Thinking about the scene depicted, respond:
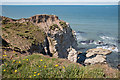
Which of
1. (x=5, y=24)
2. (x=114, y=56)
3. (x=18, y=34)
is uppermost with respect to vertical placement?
(x=5, y=24)

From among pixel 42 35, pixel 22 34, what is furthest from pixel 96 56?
pixel 22 34

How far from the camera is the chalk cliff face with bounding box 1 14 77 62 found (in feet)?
68.0

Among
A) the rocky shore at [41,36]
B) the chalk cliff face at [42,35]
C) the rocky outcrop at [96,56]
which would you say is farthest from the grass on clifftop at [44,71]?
the rocky outcrop at [96,56]

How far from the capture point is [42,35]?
81.6 feet

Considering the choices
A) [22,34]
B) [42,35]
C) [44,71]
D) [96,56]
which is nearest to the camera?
[44,71]

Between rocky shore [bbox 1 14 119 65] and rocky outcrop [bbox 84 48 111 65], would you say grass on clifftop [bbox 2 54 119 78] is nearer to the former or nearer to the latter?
rocky shore [bbox 1 14 119 65]

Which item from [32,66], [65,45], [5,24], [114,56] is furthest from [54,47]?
[114,56]

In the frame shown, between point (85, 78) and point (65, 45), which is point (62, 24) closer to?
point (65, 45)

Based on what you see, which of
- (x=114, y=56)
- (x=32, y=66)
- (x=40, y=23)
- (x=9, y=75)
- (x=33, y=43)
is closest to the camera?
(x=9, y=75)

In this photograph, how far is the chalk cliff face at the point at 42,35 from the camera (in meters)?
20.7

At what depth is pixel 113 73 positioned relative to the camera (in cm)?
638

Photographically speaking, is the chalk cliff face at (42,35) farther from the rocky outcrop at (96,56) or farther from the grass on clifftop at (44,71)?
the grass on clifftop at (44,71)

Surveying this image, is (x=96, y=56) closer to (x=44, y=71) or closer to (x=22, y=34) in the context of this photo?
(x=22, y=34)

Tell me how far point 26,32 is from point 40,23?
543cm
